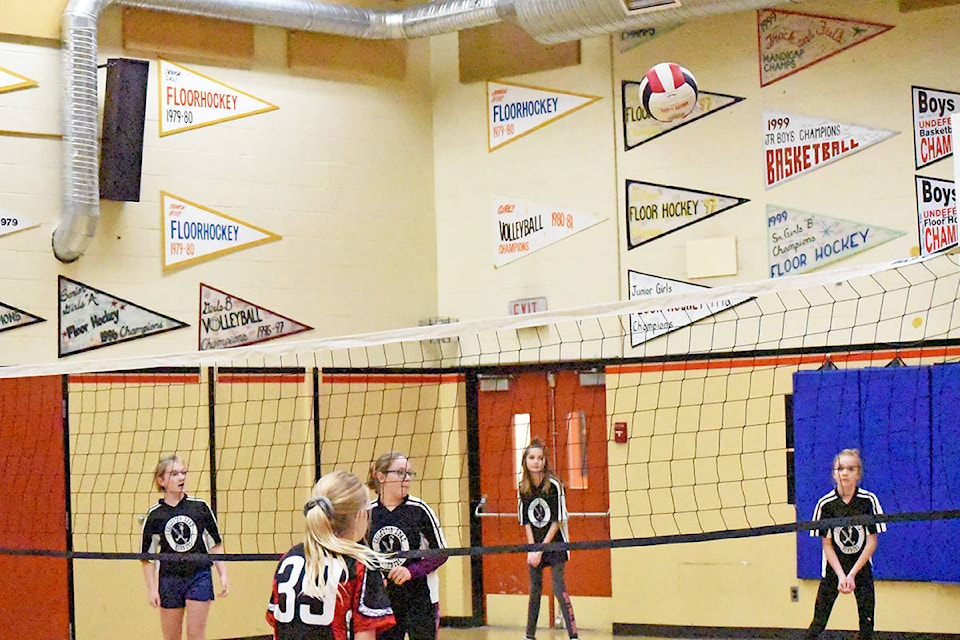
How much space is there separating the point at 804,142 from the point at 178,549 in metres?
5.99

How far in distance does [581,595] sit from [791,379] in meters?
2.77

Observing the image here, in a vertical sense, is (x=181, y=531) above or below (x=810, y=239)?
below

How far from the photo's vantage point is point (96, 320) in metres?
10.1

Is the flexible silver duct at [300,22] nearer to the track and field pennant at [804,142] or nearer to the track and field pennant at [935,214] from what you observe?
the track and field pennant at [804,142]

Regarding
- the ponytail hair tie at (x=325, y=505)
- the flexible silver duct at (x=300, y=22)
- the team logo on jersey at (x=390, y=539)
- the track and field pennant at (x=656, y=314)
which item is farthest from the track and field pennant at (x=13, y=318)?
the ponytail hair tie at (x=325, y=505)

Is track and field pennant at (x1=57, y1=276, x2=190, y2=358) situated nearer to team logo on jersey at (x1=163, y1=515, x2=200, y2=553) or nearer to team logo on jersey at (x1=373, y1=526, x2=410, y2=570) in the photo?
team logo on jersey at (x1=163, y1=515, x2=200, y2=553)

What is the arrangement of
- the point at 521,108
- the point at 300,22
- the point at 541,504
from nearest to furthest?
the point at 541,504, the point at 300,22, the point at 521,108

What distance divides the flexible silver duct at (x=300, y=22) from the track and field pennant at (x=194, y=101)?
20.8 inches

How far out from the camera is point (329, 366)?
11.1m

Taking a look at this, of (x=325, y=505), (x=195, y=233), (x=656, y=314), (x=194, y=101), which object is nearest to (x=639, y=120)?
(x=656, y=314)

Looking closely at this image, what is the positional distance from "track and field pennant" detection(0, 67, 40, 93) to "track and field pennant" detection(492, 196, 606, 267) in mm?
4192

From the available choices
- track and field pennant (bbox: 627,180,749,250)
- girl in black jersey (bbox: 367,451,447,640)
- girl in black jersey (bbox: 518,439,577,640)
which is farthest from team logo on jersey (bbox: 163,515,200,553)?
track and field pennant (bbox: 627,180,749,250)

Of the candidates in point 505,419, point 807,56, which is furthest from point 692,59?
point 505,419

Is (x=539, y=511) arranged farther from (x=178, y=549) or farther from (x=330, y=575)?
(x=330, y=575)
